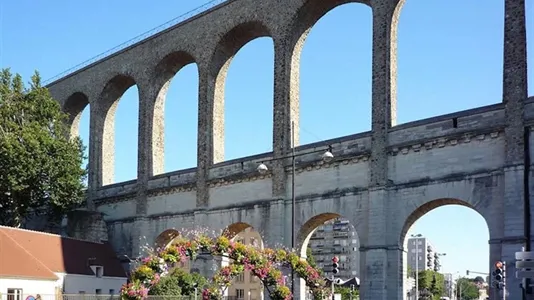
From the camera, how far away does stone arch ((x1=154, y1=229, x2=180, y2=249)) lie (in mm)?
41097

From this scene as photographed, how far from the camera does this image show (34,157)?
43.1 m

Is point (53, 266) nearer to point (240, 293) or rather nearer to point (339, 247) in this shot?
point (240, 293)

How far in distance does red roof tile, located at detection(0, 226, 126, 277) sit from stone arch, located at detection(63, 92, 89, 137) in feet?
36.7

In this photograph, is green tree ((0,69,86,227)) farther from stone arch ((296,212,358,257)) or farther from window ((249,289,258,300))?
window ((249,289,258,300))

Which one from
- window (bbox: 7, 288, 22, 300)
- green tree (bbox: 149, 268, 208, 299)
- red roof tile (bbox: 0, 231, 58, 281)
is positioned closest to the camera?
window (bbox: 7, 288, 22, 300)

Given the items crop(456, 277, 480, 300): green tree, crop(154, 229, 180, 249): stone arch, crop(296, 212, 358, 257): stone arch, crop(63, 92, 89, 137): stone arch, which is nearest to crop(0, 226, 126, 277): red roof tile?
crop(154, 229, 180, 249): stone arch

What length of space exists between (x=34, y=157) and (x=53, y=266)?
289 inches

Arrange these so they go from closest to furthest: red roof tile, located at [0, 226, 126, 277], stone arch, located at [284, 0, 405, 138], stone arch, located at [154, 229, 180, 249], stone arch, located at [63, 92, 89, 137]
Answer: stone arch, located at [284, 0, 405, 138], red roof tile, located at [0, 226, 126, 277], stone arch, located at [154, 229, 180, 249], stone arch, located at [63, 92, 89, 137]

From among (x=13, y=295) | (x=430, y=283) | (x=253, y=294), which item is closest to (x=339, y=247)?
(x=430, y=283)

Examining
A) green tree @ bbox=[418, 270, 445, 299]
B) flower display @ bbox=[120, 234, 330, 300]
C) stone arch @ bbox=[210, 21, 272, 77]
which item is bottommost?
green tree @ bbox=[418, 270, 445, 299]

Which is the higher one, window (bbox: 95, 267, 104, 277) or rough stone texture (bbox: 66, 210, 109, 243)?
rough stone texture (bbox: 66, 210, 109, 243)

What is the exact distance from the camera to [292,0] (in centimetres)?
3406

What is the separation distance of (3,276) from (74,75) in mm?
19511

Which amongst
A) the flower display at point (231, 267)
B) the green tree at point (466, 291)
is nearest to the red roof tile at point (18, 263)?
the flower display at point (231, 267)
